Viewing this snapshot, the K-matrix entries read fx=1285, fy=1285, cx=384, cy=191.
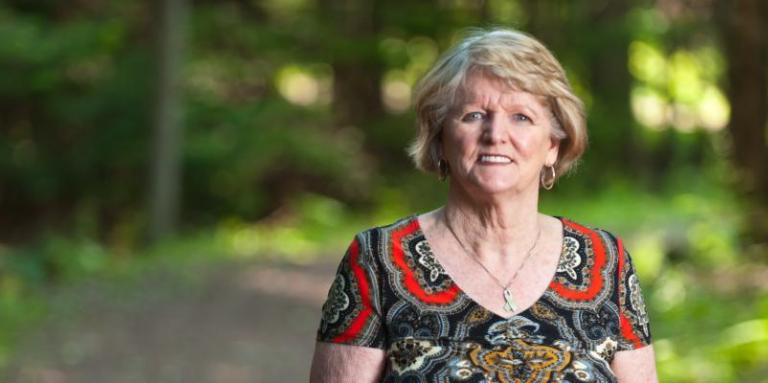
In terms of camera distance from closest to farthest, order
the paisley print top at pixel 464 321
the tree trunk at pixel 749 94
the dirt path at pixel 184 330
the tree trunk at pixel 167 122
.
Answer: the paisley print top at pixel 464 321 → the dirt path at pixel 184 330 → the tree trunk at pixel 749 94 → the tree trunk at pixel 167 122

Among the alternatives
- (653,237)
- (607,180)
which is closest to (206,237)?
(653,237)

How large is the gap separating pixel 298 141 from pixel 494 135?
16103mm

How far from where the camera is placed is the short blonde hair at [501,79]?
2971 millimetres

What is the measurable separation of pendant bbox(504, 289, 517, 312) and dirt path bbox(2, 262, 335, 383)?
17.9 ft

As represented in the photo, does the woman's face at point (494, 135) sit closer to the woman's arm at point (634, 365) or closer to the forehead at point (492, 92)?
the forehead at point (492, 92)

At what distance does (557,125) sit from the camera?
3094 millimetres

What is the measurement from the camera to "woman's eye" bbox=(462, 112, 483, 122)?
3000 mm

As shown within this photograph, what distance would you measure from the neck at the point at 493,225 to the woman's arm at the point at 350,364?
1.17 feet

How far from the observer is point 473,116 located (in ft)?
9.86

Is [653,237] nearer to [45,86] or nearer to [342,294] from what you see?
[45,86]

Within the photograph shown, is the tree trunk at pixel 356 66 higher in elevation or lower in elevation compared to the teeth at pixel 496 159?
higher

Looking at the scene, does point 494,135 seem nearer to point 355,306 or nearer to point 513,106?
point 513,106

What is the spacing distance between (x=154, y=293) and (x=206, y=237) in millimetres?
5141

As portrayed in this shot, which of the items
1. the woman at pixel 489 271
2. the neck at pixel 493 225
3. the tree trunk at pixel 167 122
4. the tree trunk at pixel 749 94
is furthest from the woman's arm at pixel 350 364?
the tree trunk at pixel 167 122
